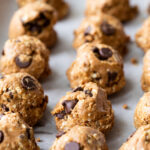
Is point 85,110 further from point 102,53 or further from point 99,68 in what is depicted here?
point 102,53

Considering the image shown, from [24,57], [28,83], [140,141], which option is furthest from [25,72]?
[140,141]

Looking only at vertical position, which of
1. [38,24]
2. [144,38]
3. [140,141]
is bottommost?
[140,141]

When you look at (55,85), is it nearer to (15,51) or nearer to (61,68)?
(61,68)

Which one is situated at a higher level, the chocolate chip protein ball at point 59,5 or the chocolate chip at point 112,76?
the chocolate chip protein ball at point 59,5

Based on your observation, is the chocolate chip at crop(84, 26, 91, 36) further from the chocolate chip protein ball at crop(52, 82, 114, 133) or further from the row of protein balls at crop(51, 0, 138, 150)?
the chocolate chip protein ball at crop(52, 82, 114, 133)

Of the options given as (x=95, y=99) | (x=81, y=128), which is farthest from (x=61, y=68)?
(x=81, y=128)

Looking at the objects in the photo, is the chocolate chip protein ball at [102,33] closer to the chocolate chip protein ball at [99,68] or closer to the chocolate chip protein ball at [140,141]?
the chocolate chip protein ball at [99,68]

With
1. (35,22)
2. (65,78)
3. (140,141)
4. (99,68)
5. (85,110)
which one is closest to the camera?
(140,141)

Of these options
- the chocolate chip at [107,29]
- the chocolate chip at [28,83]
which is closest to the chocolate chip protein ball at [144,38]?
the chocolate chip at [107,29]
